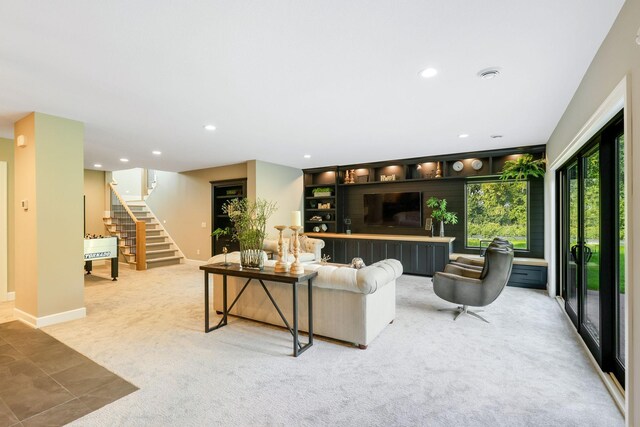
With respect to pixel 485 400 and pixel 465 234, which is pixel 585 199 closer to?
pixel 485 400

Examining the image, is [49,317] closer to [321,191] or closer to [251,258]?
[251,258]

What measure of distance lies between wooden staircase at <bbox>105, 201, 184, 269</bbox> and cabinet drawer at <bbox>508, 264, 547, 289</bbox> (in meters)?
7.93

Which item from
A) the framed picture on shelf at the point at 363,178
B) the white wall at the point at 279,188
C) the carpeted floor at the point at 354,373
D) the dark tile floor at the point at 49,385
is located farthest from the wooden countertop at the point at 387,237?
the dark tile floor at the point at 49,385

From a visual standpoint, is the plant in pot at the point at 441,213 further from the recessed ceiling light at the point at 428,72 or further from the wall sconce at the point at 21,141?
the wall sconce at the point at 21,141

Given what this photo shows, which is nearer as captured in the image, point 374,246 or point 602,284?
point 602,284

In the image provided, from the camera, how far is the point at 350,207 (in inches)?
329

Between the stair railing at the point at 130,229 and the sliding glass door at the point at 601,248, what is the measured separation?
830 cm

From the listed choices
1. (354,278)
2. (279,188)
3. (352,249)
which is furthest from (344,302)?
(279,188)

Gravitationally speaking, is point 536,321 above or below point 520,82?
below

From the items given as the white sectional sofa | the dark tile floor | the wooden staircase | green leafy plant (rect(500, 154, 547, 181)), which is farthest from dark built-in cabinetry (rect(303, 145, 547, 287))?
the dark tile floor

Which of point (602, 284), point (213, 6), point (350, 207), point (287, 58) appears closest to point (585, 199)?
point (602, 284)

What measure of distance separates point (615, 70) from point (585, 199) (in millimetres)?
1759

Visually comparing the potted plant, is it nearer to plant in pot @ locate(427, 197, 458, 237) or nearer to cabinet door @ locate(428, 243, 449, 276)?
plant in pot @ locate(427, 197, 458, 237)

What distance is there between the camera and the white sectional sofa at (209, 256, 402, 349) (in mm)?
3152
